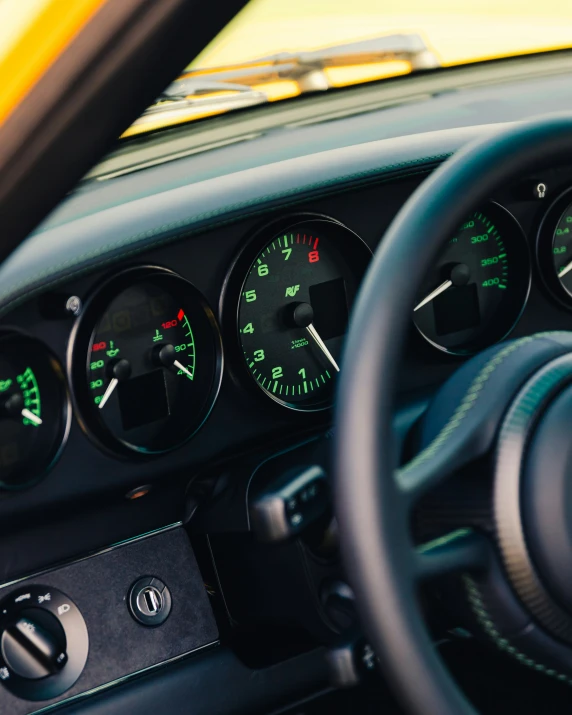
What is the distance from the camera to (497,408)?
1.29 m

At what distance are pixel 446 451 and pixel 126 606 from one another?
39.1 inches

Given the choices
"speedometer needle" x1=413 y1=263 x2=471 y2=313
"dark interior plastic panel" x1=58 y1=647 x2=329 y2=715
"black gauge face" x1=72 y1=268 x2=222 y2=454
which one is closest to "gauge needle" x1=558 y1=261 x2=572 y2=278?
"speedometer needle" x1=413 y1=263 x2=471 y2=313

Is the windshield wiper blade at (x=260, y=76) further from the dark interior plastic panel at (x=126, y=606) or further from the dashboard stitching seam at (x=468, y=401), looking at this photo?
the dashboard stitching seam at (x=468, y=401)

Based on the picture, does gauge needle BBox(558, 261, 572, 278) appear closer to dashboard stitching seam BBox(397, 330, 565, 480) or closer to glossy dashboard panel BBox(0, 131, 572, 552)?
glossy dashboard panel BBox(0, 131, 572, 552)

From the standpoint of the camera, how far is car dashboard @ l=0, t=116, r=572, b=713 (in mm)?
1854

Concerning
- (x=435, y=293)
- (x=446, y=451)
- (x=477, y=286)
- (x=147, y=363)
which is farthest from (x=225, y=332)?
(x=446, y=451)

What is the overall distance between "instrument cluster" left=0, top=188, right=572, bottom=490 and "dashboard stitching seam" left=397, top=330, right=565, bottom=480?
2.57 feet

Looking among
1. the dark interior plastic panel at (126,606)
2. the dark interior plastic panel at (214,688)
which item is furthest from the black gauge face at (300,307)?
the dark interior plastic panel at (214,688)

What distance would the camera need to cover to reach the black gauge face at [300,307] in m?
2.15

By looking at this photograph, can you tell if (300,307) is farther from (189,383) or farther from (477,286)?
(477,286)

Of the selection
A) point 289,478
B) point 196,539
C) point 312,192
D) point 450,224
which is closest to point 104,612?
point 196,539

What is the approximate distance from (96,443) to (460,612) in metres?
0.81

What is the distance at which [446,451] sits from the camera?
123 centimetres

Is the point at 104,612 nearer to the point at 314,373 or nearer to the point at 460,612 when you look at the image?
the point at 314,373
